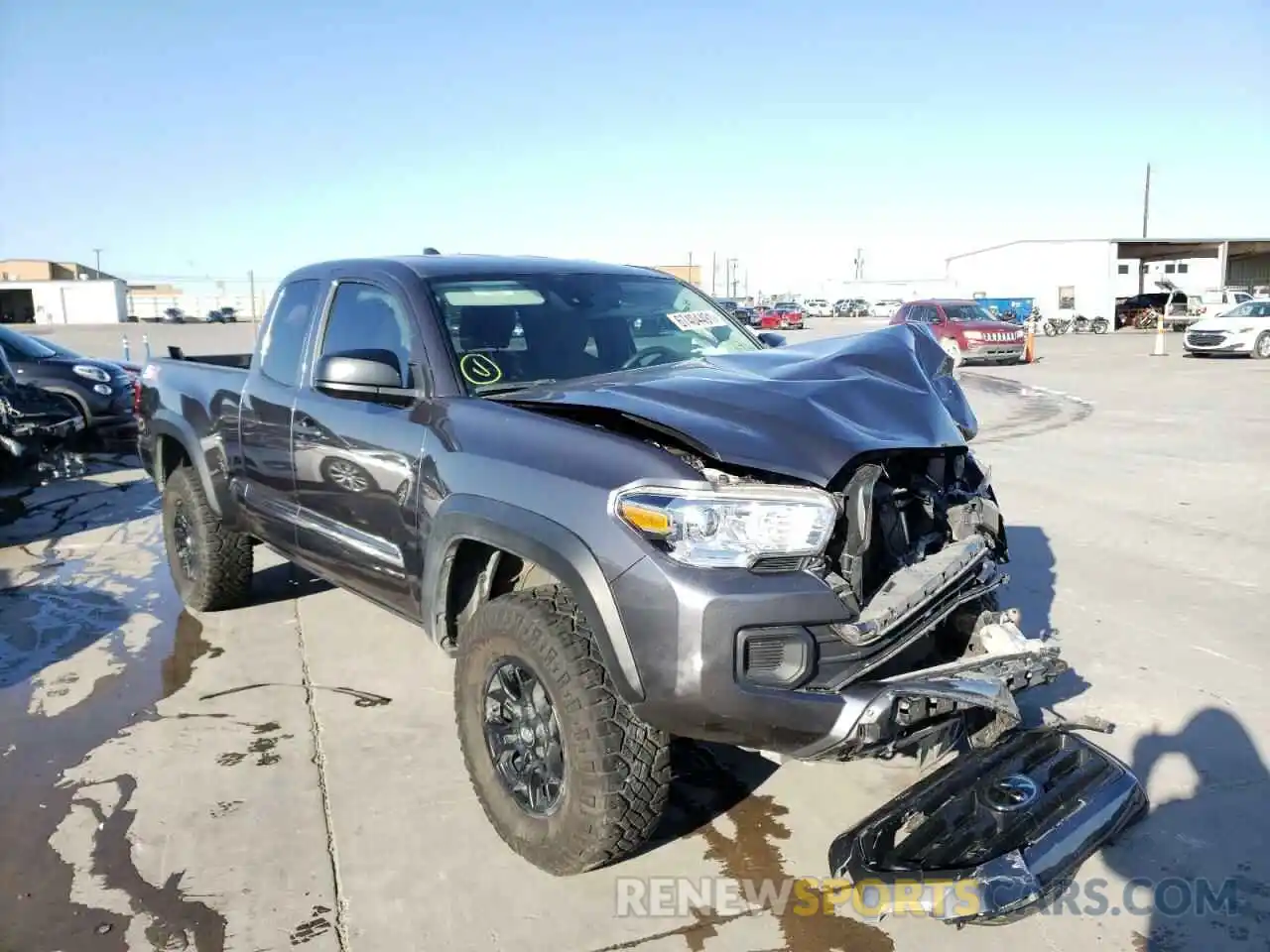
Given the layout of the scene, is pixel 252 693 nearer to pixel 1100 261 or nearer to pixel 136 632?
pixel 136 632

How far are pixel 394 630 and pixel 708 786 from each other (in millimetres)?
2332

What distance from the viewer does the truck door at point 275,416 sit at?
172 inches

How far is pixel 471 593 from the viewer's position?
132 inches

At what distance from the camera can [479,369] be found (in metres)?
3.54

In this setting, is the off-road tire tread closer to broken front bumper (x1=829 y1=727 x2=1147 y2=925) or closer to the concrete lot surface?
the concrete lot surface

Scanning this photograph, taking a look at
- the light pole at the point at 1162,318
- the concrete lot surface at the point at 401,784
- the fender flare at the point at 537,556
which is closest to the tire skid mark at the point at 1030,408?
the concrete lot surface at the point at 401,784

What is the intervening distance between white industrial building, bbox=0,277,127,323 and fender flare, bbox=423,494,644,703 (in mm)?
74302

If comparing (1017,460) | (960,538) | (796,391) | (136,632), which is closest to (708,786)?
(960,538)

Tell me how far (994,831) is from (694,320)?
2.38 meters

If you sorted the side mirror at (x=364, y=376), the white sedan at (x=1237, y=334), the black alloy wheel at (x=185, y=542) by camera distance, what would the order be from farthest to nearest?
the white sedan at (x=1237, y=334) < the black alloy wheel at (x=185, y=542) < the side mirror at (x=364, y=376)

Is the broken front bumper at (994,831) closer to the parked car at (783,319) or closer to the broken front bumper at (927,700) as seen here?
the broken front bumper at (927,700)

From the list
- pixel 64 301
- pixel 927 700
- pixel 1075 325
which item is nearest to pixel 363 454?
pixel 927 700

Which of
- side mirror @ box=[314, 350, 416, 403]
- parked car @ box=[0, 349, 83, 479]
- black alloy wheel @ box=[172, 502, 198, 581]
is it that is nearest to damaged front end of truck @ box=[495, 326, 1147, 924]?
side mirror @ box=[314, 350, 416, 403]

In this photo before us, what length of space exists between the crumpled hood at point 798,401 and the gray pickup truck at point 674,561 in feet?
0.04
